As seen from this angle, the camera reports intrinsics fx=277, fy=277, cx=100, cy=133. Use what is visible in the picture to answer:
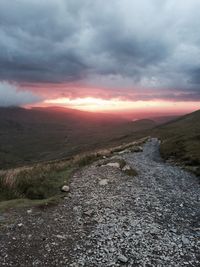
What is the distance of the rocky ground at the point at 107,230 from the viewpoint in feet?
36.5

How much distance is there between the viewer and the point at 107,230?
13609mm

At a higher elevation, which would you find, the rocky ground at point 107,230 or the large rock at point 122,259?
the large rock at point 122,259

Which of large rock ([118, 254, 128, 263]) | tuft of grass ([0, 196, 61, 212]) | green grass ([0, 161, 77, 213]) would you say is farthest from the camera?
green grass ([0, 161, 77, 213])

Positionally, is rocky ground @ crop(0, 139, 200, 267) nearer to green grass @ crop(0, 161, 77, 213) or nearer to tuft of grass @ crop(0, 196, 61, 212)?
tuft of grass @ crop(0, 196, 61, 212)

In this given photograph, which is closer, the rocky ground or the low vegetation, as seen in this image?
the rocky ground

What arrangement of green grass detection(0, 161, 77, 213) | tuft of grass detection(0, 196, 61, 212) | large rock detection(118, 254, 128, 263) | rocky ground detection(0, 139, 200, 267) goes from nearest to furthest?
1. large rock detection(118, 254, 128, 263)
2. rocky ground detection(0, 139, 200, 267)
3. tuft of grass detection(0, 196, 61, 212)
4. green grass detection(0, 161, 77, 213)

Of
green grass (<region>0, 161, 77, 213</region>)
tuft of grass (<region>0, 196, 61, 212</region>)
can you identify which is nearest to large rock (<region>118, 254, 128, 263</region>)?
tuft of grass (<region>0, 196, 61, 212</region>)

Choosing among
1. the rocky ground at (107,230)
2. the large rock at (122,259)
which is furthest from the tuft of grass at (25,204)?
the large rock at (122,259)

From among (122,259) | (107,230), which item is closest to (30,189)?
(107,230)

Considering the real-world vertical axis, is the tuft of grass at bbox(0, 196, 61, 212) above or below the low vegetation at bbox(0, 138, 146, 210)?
above

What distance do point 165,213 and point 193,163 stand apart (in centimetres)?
2362

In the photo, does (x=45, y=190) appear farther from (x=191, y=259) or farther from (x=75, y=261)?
(x=191, y=259)

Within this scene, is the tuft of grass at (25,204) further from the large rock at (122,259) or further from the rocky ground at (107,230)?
the large rock at (122,259)

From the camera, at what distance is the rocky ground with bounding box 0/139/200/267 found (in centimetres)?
1113
